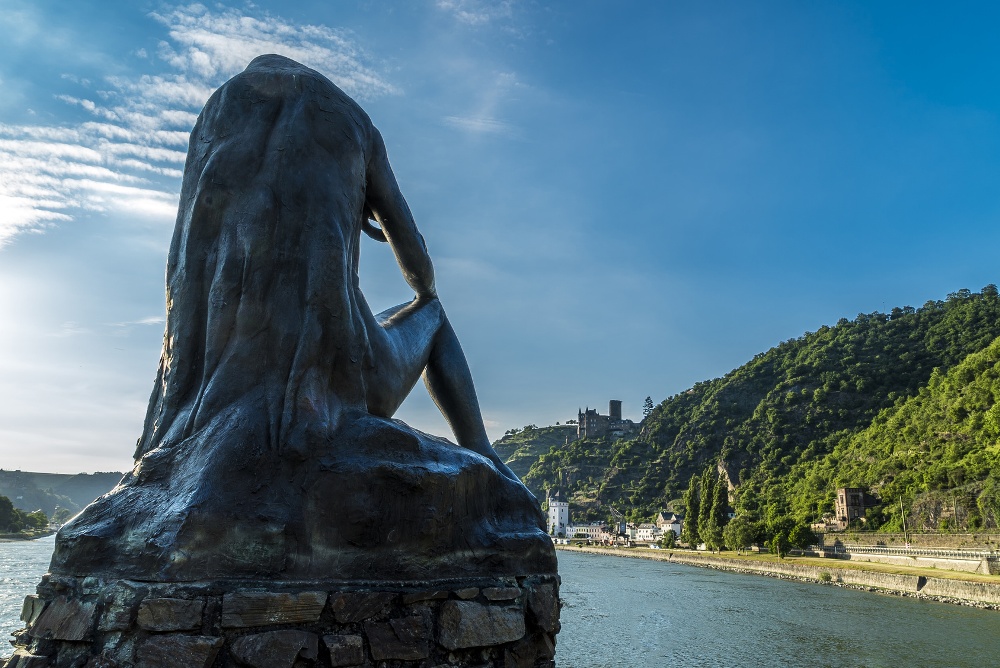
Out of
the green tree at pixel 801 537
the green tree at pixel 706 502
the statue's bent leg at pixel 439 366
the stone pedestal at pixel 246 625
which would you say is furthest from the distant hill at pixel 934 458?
the stone pedestal at pixel 246 625

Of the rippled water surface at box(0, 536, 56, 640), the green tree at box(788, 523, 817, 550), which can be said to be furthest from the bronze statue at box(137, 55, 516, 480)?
the green tree at box(788, 523, 817, 550)

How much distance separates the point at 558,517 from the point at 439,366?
476ft

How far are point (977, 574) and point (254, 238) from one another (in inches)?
1990

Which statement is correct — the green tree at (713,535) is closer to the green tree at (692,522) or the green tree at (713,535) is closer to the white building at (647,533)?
the green tree at (692,522)

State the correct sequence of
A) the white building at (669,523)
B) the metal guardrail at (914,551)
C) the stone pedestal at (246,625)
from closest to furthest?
the stone pedestal at (246,625) < the metal guardrail at (914,551) < the white building at (669,523)

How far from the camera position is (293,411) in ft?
12.9

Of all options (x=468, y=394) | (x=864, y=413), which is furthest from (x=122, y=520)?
(x=864, y=413)

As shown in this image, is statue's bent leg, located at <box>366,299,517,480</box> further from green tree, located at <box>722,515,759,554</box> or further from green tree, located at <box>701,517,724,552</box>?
green tree, located at <box>701,517,724,552</box>

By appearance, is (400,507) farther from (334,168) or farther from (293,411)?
(334,168)

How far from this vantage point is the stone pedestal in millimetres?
3221

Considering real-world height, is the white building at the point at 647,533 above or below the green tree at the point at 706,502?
below

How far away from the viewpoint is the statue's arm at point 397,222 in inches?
200

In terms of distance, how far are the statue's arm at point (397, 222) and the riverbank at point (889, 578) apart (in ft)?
133

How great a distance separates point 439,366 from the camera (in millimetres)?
5715
